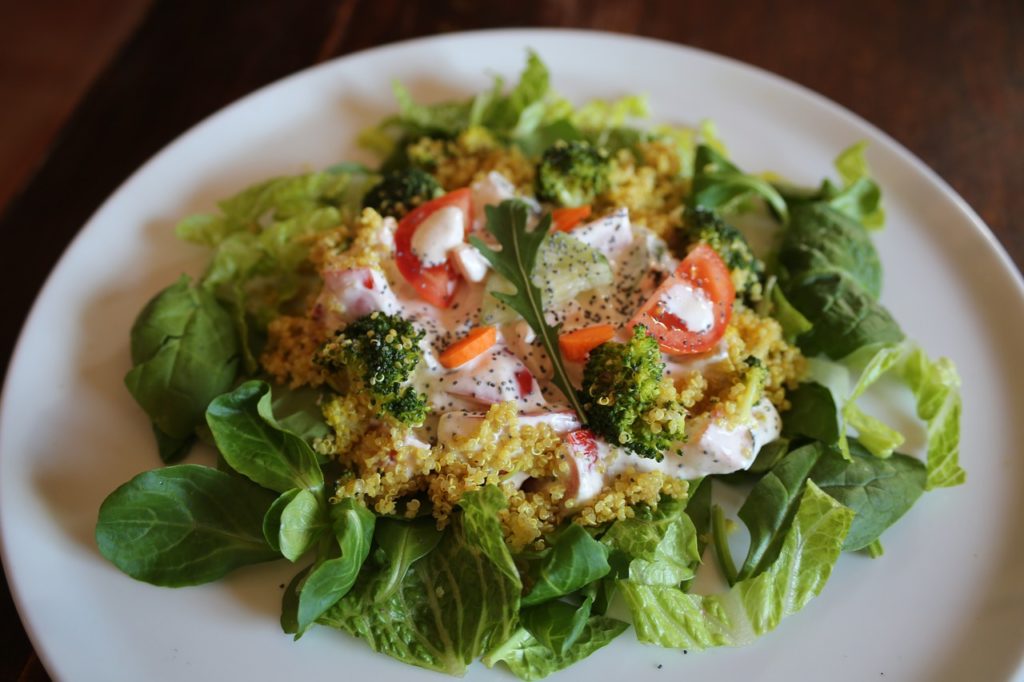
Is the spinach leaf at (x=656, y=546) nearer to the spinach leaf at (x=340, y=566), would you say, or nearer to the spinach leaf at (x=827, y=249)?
the spinach leaf at (x=340, y=566)

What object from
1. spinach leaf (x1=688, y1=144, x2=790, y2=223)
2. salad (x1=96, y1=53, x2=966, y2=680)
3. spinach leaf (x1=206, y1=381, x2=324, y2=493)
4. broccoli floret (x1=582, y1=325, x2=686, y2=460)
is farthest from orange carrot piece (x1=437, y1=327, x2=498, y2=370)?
spinach leaf (x1=688, y1=144, x2=790, y2=223)

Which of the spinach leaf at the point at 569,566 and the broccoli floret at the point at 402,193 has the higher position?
the broccoli floret at the point at 402,193

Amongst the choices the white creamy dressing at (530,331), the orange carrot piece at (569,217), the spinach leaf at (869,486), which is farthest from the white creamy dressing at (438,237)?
the spinach leaf at (869,486)

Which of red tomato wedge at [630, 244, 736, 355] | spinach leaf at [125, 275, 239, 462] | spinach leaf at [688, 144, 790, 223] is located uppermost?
spinach leaf at [688, 144, 790, 223]

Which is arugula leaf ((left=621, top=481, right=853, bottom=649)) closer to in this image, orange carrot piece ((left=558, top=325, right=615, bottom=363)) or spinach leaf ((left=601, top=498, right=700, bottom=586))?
spinach leaf ((left=601, top=498, right=700, bottom=586))

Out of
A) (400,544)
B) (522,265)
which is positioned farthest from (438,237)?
(400,544)

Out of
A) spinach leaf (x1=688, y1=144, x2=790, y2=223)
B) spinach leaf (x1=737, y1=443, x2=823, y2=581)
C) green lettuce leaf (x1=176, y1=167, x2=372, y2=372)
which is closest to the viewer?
spinach leaf (x1=737, y1=443, x2=823, y2=581)

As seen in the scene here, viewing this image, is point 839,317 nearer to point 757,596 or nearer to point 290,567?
point 757,596

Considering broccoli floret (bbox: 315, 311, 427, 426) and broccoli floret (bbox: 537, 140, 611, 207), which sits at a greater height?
broccoli floret (bbox: 537, 140, 611, 207)
